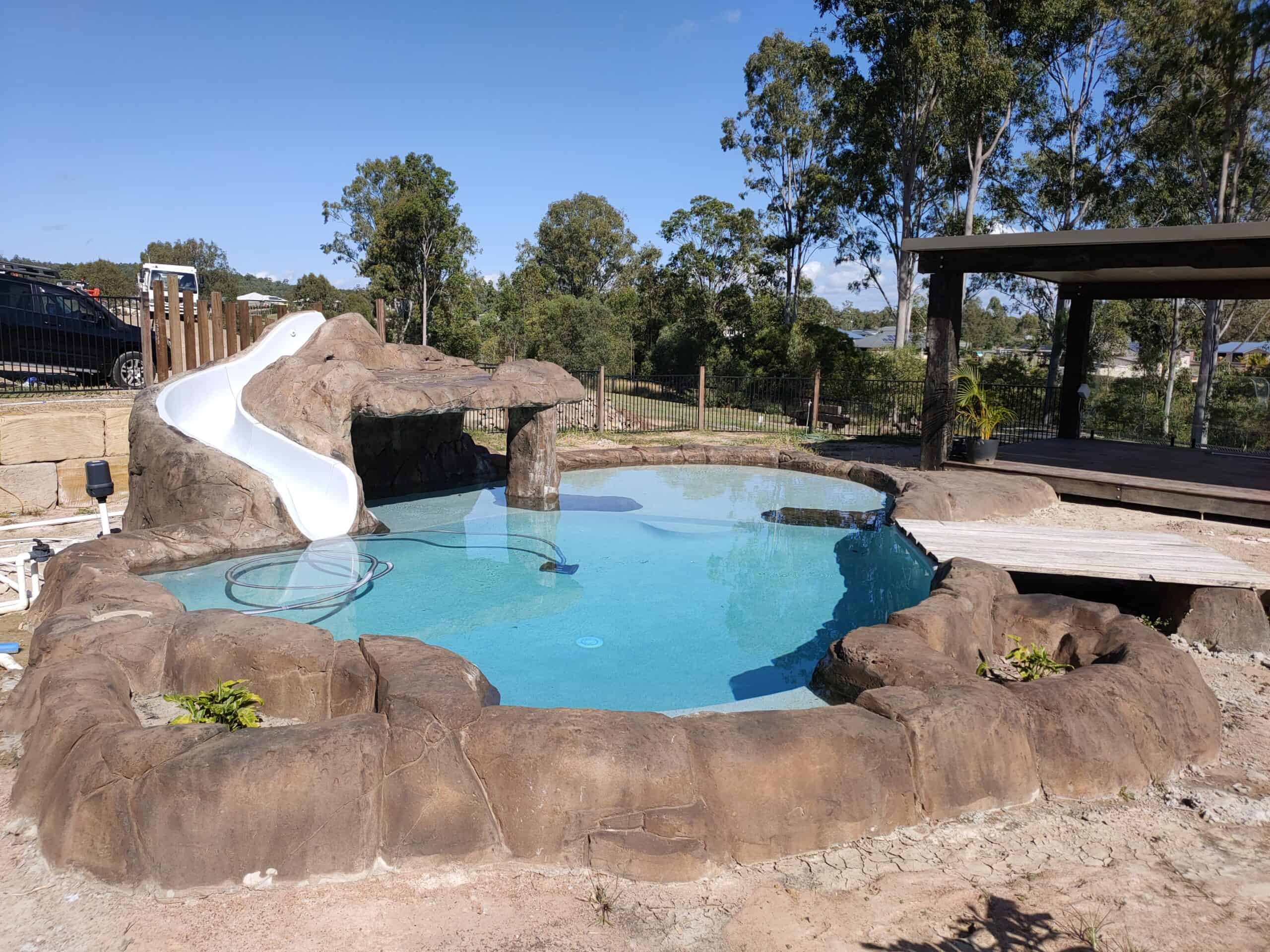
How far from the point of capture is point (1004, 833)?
3.59 metres

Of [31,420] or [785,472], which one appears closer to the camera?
[31,420]

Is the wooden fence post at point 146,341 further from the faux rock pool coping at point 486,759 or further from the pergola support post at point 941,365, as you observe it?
the pergola support post at point 941,365

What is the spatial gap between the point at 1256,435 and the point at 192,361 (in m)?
18.9

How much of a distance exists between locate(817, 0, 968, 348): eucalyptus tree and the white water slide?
14.5 m

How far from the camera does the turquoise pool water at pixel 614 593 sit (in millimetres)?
5914

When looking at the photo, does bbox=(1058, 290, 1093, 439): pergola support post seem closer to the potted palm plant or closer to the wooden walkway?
the potted palm plant

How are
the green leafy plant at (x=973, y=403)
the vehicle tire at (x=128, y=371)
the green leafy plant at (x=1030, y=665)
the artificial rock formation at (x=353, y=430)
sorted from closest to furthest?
the green leafy plant at (x=1030, y=665)
the artificial rock formation at (x=353, y=430)
the green leafy plant at (x=973, y=403)
the vehicle tire at (x=128, y=371)

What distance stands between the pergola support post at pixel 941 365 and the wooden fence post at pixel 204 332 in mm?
9545

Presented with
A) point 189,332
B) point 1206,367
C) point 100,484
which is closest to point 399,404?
point 100,484

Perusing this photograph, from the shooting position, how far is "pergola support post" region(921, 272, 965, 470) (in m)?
11.1

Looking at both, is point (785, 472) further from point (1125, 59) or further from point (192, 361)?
point (1125, 59)

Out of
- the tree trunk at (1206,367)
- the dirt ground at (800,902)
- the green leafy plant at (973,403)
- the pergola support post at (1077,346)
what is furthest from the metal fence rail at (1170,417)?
the dirt ground at (800,902)

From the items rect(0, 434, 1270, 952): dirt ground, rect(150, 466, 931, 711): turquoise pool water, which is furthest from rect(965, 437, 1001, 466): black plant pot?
rect(0, 434, 1270, 952): dirt ground

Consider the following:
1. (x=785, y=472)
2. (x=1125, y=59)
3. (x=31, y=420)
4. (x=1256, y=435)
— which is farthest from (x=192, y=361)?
(x=1125, y=59)
